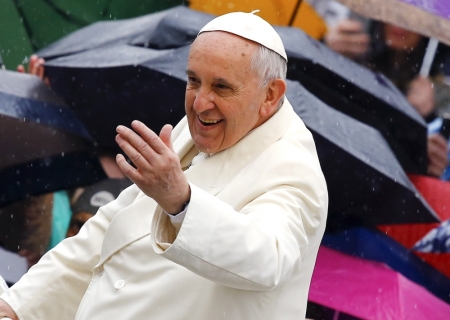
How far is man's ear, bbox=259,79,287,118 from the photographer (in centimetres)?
273

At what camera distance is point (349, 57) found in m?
5.85

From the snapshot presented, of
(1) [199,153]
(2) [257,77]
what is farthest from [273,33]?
(1) [199,153]

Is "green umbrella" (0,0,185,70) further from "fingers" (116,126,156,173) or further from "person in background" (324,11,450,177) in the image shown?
"fingers" (116,126,156,173)

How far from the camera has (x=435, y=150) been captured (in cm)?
580

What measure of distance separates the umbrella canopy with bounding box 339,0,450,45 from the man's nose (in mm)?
3374

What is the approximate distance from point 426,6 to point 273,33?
313 cm

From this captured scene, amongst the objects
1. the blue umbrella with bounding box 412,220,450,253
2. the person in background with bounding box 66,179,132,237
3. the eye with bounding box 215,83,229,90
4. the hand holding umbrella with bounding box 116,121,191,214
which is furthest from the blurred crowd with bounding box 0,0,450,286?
the hand holding umbrella with bounding box 116,121,191,214

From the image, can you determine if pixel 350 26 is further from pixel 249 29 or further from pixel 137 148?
pixel 137 148

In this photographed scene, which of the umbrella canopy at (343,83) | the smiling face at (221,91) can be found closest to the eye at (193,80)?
the smiling face at (221,91)

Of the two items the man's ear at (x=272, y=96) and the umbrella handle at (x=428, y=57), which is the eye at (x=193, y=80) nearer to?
the man's ear at (x=272, y=96)

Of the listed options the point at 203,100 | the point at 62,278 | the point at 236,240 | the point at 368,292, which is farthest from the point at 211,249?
the point at 368,292

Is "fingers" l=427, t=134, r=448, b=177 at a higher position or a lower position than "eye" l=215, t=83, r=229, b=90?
lower

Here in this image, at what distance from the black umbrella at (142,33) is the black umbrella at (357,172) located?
88 centimetres

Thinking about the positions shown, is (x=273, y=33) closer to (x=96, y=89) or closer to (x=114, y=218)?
(x=114, y=218)
